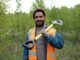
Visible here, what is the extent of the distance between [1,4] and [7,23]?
1.26m

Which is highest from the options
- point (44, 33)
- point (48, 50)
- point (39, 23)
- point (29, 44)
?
point (39, 23)

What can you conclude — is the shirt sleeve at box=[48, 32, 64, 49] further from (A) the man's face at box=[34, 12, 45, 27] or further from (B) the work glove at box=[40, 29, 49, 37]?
(A) the man's face at box=[34, 12, 45, 27]

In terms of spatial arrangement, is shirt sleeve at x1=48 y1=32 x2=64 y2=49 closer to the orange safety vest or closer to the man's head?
the orange safety vest

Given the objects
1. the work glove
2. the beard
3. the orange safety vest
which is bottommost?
the orange safety vest

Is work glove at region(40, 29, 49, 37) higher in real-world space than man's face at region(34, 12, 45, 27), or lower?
lower

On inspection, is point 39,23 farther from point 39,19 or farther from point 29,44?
point 29,44

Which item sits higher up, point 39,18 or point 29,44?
point 39,18

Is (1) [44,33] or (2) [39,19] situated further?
(2) [39,19]

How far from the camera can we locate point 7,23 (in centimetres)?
1320

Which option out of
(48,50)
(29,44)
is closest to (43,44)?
(48,50)

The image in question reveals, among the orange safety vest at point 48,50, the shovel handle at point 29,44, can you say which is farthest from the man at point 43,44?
the shovel handle at point 29,44

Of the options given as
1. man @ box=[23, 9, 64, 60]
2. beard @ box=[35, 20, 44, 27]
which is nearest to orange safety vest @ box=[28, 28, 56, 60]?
man @ box=[23, 9, 64, 60]

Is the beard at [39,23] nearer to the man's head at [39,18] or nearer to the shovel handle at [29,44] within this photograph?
the man's head at [39,18]

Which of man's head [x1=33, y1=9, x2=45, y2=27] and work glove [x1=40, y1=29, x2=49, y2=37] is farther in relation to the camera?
man's head [x1=33, y1=9, x2=45, y2=27]
